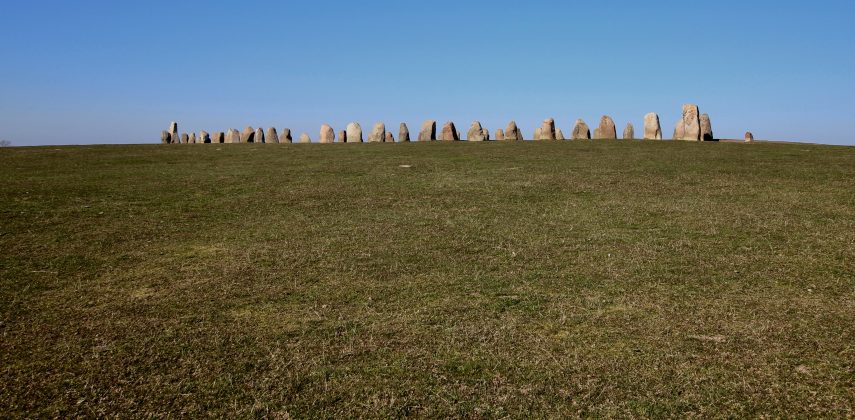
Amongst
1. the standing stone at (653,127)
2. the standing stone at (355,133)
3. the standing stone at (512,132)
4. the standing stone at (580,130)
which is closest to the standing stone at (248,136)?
the standing stone at (355,133)

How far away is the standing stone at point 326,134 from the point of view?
24.1m

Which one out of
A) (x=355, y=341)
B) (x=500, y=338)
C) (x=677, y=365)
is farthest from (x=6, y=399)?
(x=677, y=365)

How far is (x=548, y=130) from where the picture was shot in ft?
75.8

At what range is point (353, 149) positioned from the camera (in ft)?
59.5

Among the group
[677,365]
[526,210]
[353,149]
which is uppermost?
[353,149]

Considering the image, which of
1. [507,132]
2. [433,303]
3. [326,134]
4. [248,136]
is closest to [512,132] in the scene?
[507,132]

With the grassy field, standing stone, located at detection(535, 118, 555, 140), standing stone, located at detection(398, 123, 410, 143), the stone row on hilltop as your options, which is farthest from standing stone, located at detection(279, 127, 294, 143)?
the grassy field

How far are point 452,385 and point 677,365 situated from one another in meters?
1.26

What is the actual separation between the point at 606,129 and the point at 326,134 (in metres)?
10.9

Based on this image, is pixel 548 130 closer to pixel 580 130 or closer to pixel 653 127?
pixel 580 130

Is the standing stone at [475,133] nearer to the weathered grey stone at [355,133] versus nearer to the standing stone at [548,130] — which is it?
the standing stone at [548,130]

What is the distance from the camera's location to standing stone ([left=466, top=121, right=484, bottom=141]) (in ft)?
73.6

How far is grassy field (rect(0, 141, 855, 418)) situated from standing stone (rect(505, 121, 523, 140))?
14030 millimetres

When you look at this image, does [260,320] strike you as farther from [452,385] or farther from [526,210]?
[526,210]
